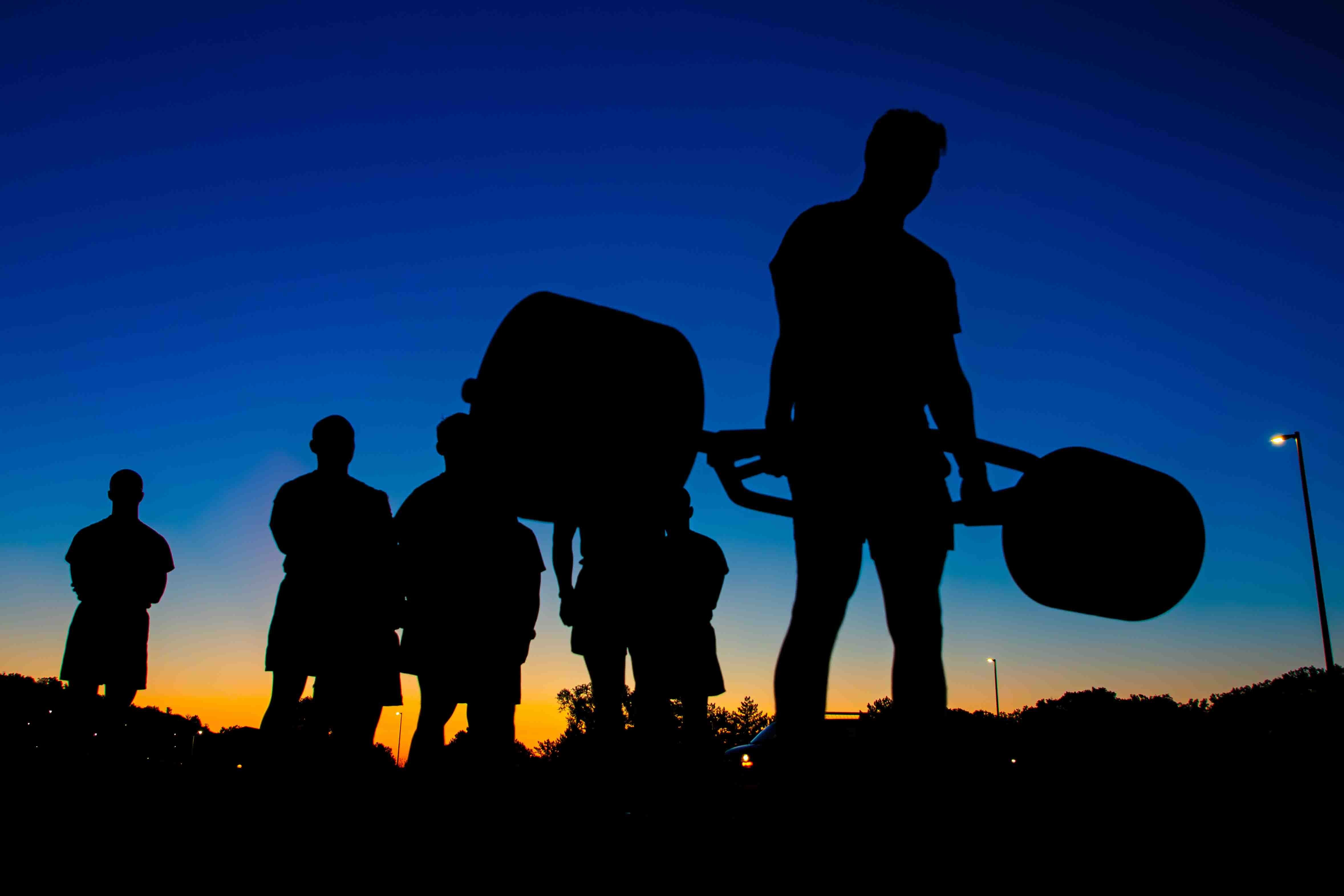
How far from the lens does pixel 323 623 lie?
15.1 feet

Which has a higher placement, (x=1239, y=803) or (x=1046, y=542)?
(x=1046, y=542)

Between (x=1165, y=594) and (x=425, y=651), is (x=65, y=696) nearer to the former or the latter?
(x=425, y=651)

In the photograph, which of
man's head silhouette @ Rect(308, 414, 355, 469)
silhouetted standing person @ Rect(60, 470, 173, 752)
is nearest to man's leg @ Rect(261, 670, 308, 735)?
man's head silhouette @ Rect(308, 414, 355, 469)

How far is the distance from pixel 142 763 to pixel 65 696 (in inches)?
38.0

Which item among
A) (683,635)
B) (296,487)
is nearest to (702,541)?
(683,635)

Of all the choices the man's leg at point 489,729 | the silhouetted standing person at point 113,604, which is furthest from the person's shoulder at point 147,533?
the man's leg at point 489,729

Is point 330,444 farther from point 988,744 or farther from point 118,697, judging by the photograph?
point 988,744

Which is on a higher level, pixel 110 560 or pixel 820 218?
pixel 820 218

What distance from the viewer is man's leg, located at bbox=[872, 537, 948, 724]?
2.45 meters

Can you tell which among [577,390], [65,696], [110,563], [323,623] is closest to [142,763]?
[65,696]

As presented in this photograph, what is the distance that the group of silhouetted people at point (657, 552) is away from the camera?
255 centimetres

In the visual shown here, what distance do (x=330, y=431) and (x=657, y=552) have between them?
2.42 m

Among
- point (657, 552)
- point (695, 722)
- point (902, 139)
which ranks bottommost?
point (695, 722)

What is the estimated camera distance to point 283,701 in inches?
180
